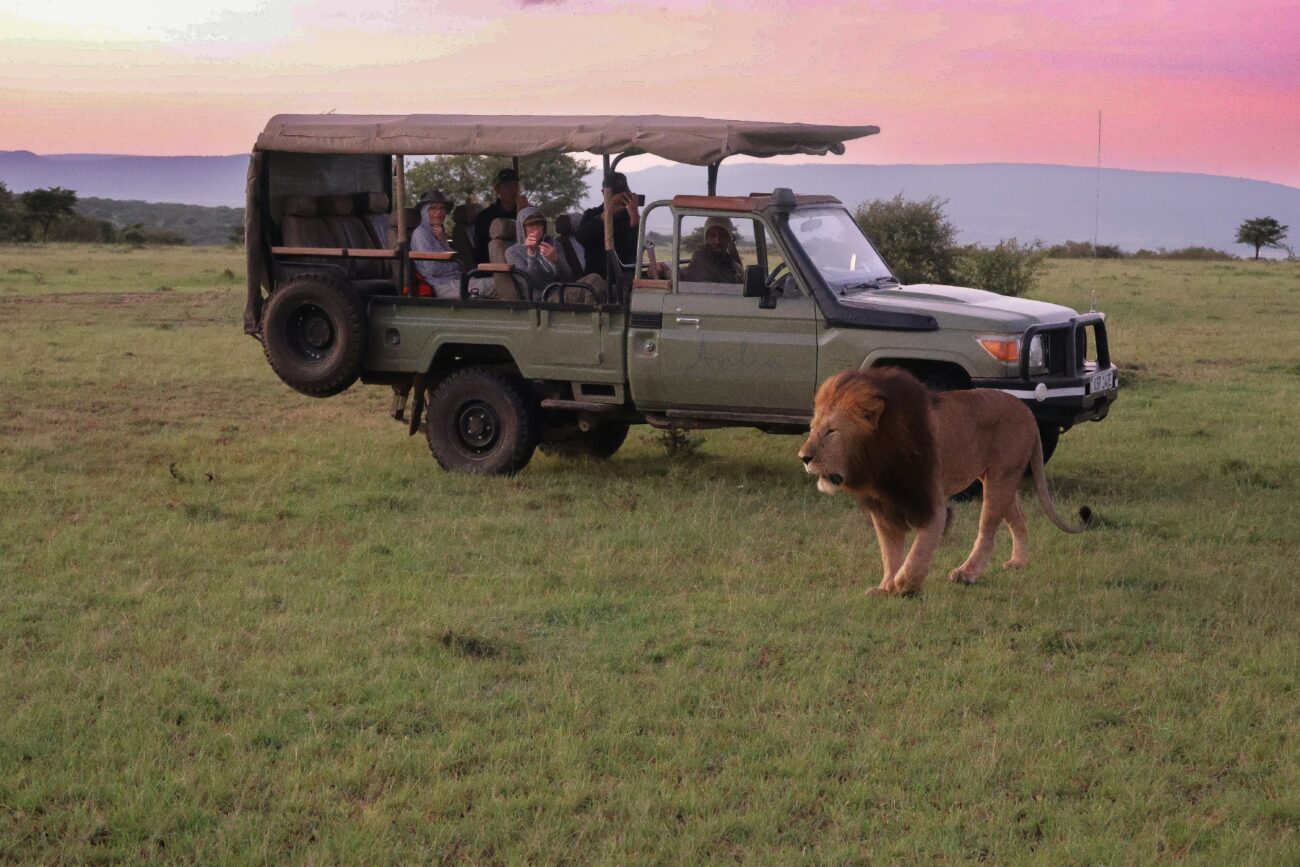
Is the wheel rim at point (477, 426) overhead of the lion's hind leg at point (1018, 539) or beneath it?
overhead

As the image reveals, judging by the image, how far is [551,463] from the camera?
11125mm

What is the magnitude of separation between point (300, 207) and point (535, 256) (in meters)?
1.85

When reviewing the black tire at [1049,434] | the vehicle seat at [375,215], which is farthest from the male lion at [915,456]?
the vehicle seat at [375,215]

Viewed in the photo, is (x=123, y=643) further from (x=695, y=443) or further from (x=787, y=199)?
(x=695, y=443)

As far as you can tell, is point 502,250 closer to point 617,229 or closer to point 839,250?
point 617,229

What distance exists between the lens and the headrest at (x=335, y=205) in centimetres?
1101

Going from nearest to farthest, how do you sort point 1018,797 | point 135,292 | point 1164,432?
1. point 1018,797
2. point 1164,432
3. point 135,292

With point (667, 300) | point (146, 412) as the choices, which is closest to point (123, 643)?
point (667, 300)

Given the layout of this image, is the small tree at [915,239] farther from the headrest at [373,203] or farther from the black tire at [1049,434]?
the black tire at [1049,434]

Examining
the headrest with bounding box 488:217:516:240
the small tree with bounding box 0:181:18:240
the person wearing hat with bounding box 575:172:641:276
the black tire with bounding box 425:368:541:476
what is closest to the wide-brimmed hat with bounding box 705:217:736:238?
the person wearing hat with bounding box 575:172:641:276

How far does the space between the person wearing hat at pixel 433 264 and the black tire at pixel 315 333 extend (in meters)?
0.53

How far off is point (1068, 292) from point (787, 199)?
1957cm

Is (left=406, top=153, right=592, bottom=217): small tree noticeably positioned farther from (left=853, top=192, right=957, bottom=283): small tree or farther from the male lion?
the male lion

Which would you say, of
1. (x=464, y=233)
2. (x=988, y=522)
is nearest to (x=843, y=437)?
(x=988, y=522)
